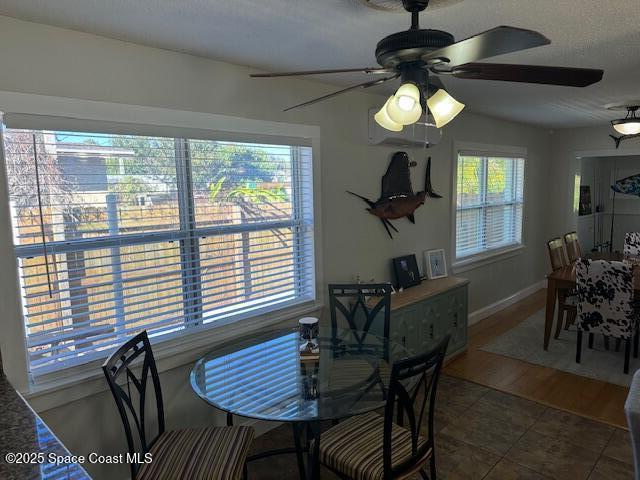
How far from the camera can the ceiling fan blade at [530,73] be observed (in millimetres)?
1449

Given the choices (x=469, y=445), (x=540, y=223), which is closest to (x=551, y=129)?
(x=540, y=223)

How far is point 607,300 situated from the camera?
3584mm

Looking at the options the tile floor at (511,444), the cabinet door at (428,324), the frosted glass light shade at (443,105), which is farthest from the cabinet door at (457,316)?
the frosted glass light shade at (443,105)

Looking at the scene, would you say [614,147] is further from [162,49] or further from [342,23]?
[162,49]

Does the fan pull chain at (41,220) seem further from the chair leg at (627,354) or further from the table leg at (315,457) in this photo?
the chair leg at (627,354)

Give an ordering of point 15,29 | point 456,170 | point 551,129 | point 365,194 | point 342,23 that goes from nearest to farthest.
Answer: point 15,29 < point 342,23 < point 365,194 < point 456,170 < point 551,129

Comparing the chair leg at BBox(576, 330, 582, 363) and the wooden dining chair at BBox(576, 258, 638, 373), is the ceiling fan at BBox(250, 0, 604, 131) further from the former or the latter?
the chair leg at BBox(576, 330, 582, 363)

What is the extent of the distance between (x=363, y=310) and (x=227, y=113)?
1.62m

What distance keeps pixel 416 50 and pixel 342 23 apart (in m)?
0.68

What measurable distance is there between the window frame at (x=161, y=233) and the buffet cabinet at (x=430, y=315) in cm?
83

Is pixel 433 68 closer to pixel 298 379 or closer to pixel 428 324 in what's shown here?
pixel 298 379

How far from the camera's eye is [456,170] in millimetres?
4496

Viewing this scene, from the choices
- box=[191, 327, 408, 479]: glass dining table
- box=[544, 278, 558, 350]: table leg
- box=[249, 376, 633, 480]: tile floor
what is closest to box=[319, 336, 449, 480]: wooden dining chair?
box=[191, 327, 408, 479]: glass dining table

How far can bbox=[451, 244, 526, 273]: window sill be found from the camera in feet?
15.3
